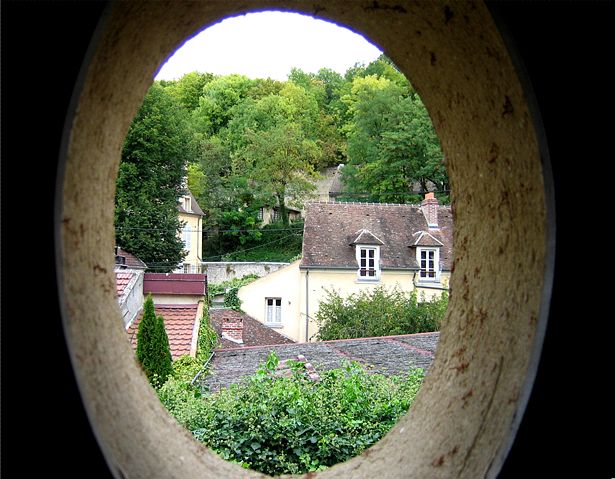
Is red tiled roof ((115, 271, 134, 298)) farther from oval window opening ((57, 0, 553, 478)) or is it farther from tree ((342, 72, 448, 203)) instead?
tree ((342, 72, 448, 203))

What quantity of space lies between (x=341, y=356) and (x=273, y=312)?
14.0 meters

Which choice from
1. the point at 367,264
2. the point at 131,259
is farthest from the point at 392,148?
the point at 131,259

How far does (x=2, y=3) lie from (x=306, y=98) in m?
47.3

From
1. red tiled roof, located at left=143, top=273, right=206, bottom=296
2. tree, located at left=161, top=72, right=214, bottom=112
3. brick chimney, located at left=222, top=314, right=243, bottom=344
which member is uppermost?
tree, located at left=161, top=72, right=214, bottom=112

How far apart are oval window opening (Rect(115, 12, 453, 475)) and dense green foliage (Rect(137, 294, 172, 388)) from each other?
22 millimetres

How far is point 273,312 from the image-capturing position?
23047 mm

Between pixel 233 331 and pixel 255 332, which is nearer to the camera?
pixel 233 331

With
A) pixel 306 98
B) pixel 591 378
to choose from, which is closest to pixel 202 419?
pixel 591 378

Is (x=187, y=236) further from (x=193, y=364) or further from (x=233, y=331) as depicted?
(x=193, y=364)

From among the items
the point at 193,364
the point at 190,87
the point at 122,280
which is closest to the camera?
the point at 193,364

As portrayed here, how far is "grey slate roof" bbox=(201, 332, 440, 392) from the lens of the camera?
7.89 metres

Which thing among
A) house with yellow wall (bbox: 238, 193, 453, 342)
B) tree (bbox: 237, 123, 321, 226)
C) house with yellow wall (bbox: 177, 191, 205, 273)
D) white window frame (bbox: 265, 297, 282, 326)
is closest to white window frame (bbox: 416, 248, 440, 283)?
house with yellow wall (bbox: 238, 193, 453, 342)

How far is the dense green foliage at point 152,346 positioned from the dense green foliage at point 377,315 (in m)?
10.4

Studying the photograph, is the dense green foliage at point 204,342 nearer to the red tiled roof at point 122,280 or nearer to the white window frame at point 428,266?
the red tiled roof at point 122,280
